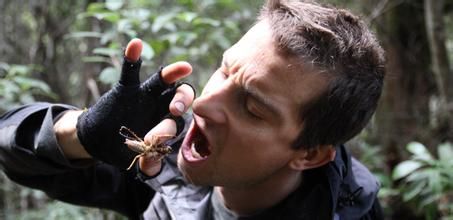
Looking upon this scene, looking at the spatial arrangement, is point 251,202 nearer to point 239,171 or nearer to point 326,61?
point 239,171

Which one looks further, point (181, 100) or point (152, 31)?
point (152, 31)

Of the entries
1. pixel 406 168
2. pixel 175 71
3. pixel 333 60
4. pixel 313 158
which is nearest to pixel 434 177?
pixel 406 168

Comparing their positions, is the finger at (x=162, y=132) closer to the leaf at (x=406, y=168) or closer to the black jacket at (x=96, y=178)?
the black jacket at (x=96, y=178)

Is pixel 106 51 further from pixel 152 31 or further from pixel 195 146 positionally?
pixel 195 146

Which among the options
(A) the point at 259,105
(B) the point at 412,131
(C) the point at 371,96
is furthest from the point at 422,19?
(A) the point at 259,105

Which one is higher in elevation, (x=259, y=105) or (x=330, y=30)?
(x=330, y=30)

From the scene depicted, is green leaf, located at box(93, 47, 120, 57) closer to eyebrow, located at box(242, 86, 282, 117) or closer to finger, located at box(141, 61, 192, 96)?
finger, located at box(141, 61, 192, 96)

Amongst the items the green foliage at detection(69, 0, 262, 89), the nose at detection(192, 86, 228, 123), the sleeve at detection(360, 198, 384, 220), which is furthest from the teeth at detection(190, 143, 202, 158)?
the green foliage at detection(69, 0, 262, 89)
